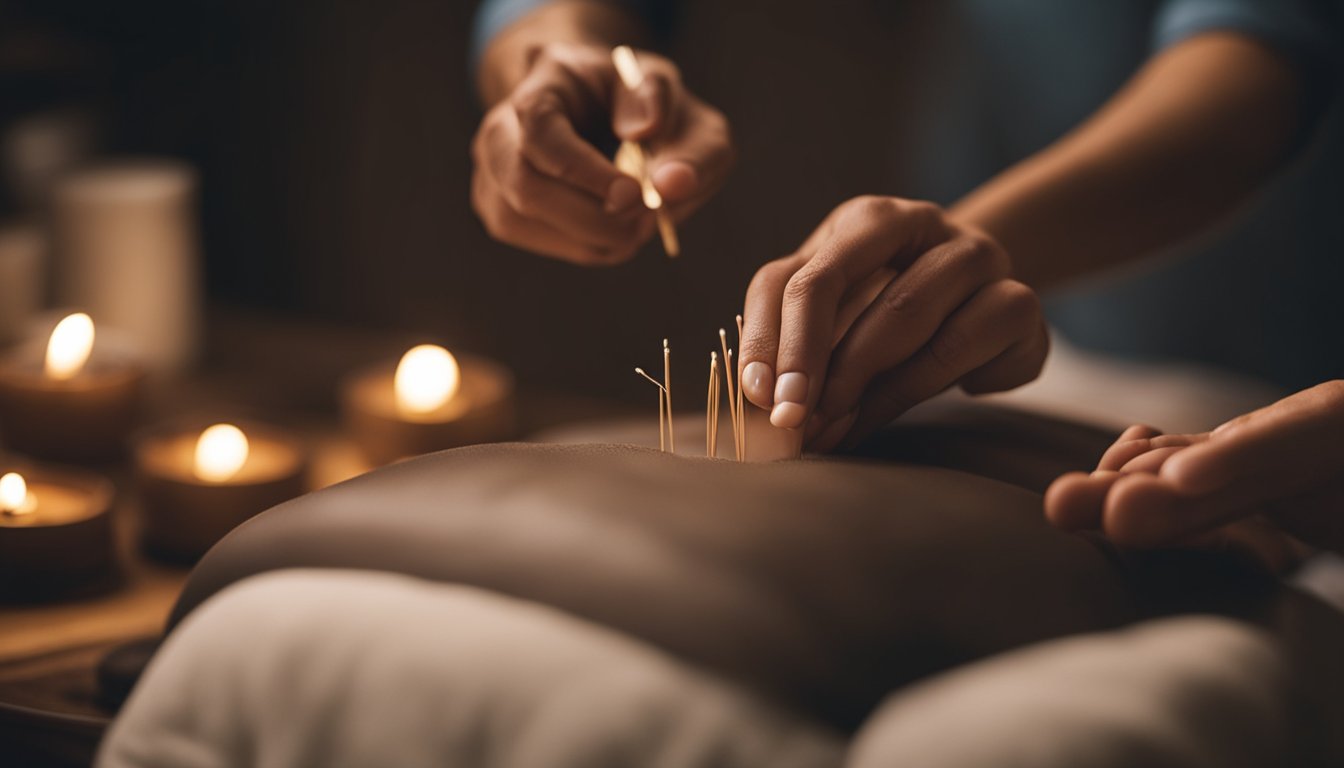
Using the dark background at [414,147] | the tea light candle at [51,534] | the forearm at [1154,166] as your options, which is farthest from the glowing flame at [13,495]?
the dark background at [414,147]

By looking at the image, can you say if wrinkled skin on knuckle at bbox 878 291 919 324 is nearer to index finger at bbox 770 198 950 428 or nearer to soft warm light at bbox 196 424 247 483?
index finger at bbox 770 198 950 428

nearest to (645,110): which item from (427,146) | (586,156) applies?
(586,156)

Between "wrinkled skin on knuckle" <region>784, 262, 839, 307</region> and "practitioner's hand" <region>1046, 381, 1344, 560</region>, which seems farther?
"wrinkled skin on knuckle" <region>784, 262, 839, 307</region>

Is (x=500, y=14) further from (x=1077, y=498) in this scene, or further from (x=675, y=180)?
(x=1077, y=498)

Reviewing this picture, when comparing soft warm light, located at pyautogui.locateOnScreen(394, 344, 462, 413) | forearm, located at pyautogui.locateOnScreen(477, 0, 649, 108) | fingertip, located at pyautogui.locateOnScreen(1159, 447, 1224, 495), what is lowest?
soft warm light, located at pyautogui.locateOnScreen(394, 344, 462, 413)

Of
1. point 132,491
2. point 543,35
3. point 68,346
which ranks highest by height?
point 543,35

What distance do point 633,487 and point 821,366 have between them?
0.13 metres

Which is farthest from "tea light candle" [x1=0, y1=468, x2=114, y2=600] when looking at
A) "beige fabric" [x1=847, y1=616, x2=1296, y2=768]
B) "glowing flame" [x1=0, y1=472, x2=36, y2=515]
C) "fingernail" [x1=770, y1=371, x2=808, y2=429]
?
"beige fabric" [x1=847, y1=616, x2=1296, y2=768]

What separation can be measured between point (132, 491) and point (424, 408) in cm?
24

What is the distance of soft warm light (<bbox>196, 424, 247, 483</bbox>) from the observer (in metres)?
0.93

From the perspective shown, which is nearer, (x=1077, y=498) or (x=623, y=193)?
(x=1077, y=498)

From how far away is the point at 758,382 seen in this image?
586 millimetres

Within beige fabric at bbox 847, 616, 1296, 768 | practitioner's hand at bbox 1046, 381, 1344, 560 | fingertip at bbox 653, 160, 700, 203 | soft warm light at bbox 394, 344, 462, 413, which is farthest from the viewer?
soft warm light at bbox 394, 344, 462, 413

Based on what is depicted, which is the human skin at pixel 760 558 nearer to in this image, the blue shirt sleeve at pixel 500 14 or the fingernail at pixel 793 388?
the fingernail at pixel 793 388
